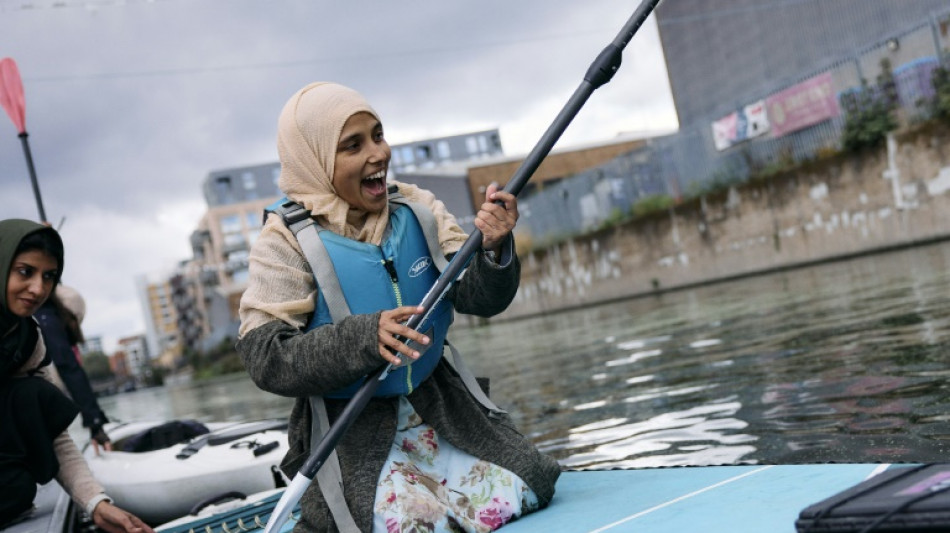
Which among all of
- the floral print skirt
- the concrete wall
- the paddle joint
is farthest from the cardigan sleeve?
the concrete wall

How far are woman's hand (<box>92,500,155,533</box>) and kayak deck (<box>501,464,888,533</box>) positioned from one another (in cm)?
129

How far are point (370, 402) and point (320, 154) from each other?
2.24 feet

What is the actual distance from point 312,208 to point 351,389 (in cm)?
50

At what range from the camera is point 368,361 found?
2266 mm

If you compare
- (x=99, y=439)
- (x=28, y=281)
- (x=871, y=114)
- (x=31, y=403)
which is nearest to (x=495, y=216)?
(x=28, y=281)

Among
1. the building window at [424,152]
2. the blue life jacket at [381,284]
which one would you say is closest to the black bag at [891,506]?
the blue life jacket at [381,284]

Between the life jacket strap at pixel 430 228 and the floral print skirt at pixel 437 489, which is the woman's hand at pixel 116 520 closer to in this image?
the floral print skirt at pixel 437 489

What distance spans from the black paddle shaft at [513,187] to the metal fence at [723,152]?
15.0 metres

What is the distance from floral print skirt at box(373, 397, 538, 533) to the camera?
2367 millimetres

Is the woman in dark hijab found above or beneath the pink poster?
beneath

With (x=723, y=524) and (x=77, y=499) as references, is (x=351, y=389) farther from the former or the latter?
(x=77, y=499)

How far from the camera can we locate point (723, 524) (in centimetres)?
196

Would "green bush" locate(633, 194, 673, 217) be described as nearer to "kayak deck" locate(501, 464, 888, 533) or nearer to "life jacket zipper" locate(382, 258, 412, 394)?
"kayak deck" locate(501, 464, 888, 533)

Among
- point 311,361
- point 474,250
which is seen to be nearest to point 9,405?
point 311,361
